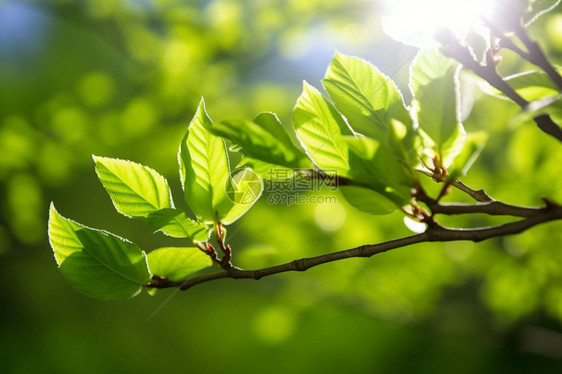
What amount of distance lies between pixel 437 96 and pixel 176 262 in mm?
308

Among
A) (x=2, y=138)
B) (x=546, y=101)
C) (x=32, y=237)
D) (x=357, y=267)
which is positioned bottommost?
(x=32, y=237)

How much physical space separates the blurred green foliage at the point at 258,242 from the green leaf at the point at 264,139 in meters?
0.21

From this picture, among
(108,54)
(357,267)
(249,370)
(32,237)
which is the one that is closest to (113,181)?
(357,267)

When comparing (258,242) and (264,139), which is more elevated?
(264,139)

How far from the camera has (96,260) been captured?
17.9 inches

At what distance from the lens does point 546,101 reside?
311mm

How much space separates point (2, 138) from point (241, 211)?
2.15m

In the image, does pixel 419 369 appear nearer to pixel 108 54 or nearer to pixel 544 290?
pixel 544 290


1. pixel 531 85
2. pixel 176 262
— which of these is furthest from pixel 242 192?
pixel 531 85

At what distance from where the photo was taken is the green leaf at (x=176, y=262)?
19.0 inches

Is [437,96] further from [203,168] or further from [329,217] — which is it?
[329,217]

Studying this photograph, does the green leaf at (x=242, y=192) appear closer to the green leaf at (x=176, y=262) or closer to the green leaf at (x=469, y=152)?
the green leaf at (x=176, y=262)

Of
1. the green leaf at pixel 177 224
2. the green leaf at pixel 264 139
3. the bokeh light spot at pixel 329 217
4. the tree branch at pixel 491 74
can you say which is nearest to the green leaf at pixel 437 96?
the tree branch at pixel 491 74

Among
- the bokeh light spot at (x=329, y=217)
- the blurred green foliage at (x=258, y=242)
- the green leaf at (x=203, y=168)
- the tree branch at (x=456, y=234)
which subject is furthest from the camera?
the bokeh light spot at (x=329, y=217)
